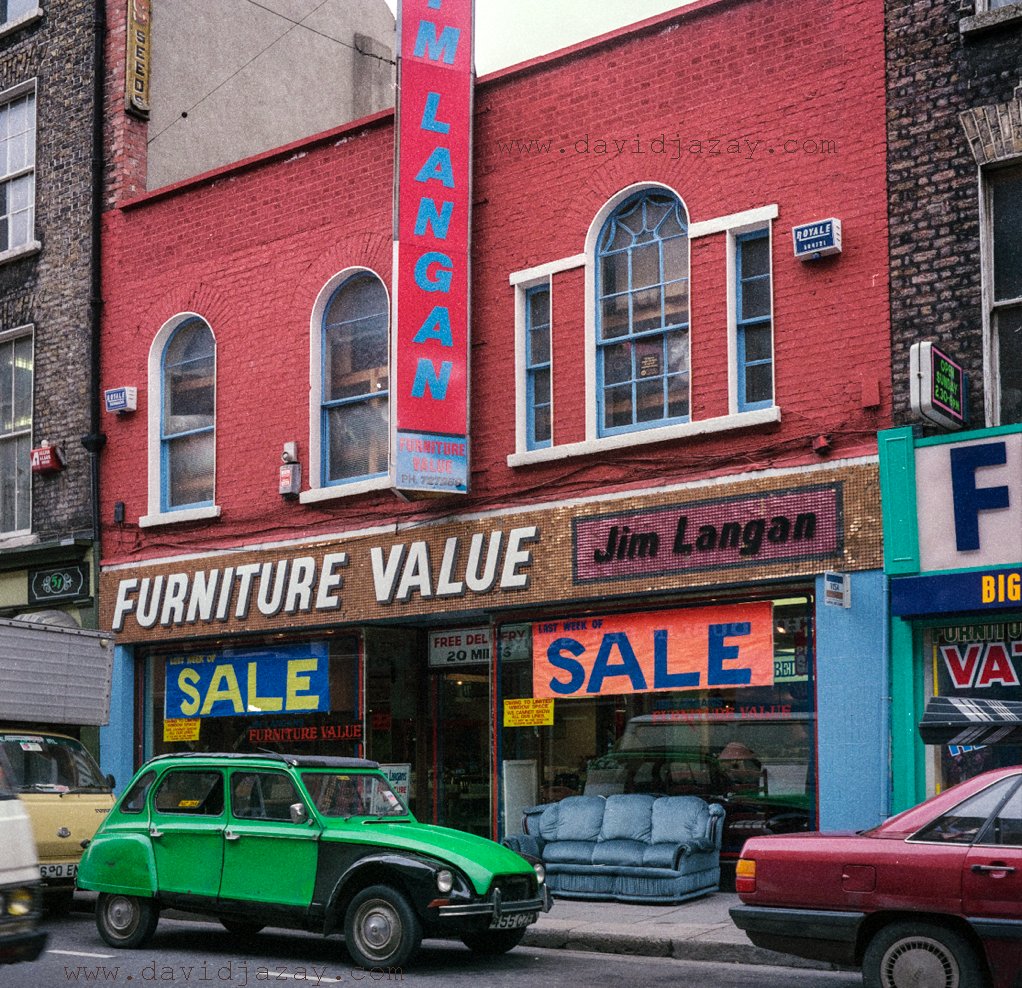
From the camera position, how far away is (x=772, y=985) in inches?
389

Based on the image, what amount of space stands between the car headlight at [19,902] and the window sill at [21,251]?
13.9 m

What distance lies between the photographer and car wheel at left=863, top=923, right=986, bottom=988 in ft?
27.2

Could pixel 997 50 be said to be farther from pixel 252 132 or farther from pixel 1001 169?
pixel 252 132

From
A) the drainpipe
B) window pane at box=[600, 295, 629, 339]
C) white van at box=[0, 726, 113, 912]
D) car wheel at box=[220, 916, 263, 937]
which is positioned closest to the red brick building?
window pane at box=[600, 295, 629, 339]

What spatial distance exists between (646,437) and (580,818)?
12.0ft

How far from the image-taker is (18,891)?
26.2 ft

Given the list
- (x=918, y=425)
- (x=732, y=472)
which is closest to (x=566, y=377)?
(x=732, y=472)

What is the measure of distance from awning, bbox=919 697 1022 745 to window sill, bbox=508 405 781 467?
3.44 meters

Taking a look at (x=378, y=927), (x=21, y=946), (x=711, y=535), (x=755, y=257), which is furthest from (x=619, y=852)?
(x=21, y=946)

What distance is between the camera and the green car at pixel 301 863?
34.0 ft

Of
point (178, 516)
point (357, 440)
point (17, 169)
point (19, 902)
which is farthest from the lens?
point (17, 169)

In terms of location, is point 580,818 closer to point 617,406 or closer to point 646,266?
point 617,406

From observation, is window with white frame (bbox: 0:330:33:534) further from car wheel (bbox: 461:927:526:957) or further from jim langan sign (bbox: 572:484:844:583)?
car wheel (bbox: 461:927:526:957)

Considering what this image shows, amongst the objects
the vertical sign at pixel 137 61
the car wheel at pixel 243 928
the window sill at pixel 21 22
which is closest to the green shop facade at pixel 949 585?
the car wheel at pixel 243 928
